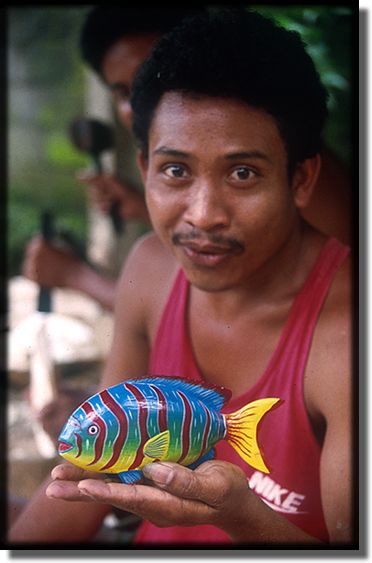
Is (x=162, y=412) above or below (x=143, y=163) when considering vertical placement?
below

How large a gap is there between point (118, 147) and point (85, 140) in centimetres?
36

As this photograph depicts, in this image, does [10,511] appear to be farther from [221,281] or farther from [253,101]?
[253,101]

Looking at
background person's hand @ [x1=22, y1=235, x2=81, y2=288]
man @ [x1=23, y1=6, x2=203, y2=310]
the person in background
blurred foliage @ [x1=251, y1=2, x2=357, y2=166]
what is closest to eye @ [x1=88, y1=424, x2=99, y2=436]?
the person in background

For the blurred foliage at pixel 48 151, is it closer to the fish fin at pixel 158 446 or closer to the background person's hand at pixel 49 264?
the background person's hand at pixel 49 264

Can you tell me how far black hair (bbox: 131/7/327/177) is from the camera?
1.19 m

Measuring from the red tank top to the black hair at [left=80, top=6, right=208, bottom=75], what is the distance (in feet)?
1.89

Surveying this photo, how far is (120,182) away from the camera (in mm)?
2281

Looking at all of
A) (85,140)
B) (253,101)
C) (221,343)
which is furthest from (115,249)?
(253,101)

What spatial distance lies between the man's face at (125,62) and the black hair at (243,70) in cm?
39

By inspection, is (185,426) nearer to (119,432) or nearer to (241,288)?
(119,432)

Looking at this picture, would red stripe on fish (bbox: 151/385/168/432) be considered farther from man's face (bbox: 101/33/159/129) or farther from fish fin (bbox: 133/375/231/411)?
man's face (bbox: 101/33/159/129)

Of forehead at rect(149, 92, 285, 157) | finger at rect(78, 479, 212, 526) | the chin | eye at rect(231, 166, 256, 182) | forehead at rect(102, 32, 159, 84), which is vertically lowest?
finger at rect(78, 479, 212, 526)

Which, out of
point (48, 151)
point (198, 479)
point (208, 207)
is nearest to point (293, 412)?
point (198, 479)

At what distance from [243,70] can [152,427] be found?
0.58 meters
